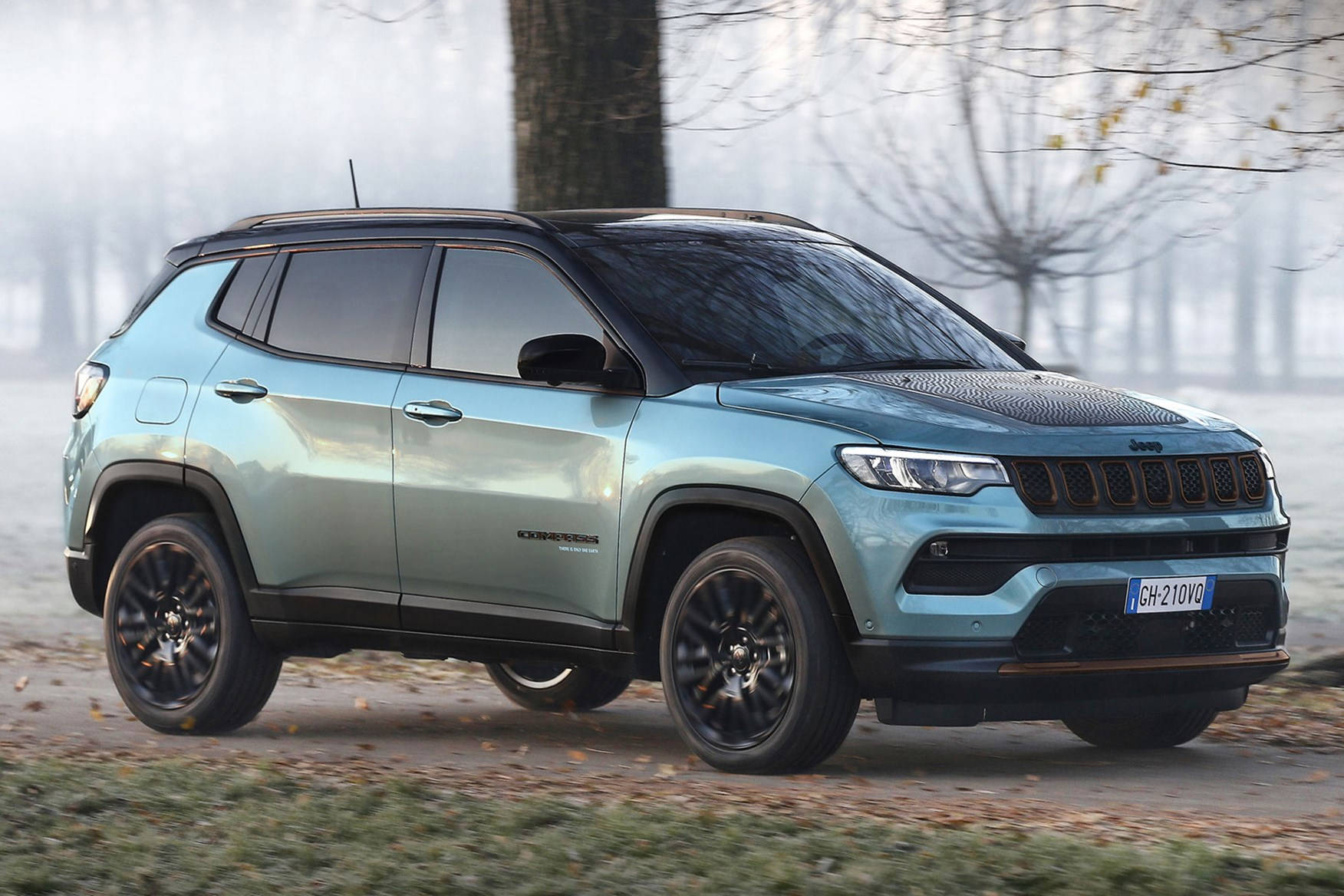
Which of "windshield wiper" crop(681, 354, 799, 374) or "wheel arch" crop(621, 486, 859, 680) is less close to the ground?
"windshield wiper" crop(681, 354, 799, 374)

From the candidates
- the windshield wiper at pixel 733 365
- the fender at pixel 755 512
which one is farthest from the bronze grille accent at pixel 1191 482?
the windshield wiper at pixel 733 365

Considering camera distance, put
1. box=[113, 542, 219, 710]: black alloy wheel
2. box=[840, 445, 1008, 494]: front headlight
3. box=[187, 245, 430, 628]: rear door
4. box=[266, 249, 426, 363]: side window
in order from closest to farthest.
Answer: box=[840, 445, 1008, 494]: front headlight
box=[187, 245, 430, 628]: rear door
box=[266, 249, 426, 363]: side window
box=[113, 542, 219, 710]: black alloy wheel

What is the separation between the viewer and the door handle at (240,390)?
329 inches

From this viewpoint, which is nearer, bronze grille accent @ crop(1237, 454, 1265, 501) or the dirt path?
the dirt path

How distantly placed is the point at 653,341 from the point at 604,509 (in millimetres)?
625

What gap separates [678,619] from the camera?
712 centimetres

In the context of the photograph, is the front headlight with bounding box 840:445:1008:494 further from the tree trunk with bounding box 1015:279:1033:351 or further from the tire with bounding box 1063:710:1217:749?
the tree trunk with bounding box 1015:279:1033:351

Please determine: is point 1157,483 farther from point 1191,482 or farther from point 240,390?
point 240,390

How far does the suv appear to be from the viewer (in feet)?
21.9

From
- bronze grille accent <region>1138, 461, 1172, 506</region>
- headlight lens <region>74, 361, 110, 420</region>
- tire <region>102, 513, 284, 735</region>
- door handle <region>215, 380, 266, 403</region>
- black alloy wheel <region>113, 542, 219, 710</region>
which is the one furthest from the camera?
headlight lens <region>74, 361, 110, 420</region>

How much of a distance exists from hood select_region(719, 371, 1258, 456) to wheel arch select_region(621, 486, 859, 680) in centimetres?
32

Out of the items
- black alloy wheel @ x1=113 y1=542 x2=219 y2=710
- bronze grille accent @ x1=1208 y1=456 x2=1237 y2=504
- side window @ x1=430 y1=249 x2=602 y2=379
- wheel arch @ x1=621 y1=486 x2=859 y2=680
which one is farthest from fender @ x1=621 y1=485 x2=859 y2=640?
black alloy wheel @ x1=113 y1=542 x2=219 y2=710

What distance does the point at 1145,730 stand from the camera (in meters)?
8.12

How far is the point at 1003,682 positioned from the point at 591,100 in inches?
206
